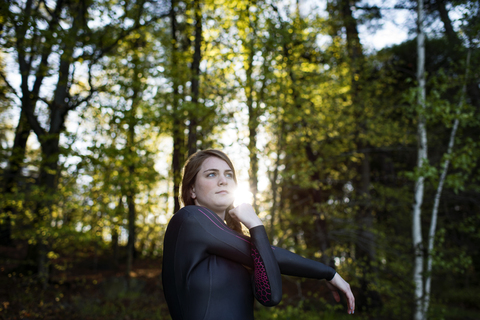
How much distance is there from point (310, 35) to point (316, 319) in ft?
22.3

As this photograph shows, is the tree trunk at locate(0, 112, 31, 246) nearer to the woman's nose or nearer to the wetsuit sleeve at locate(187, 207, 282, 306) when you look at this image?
the woman's nose

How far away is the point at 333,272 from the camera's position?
5.57ft

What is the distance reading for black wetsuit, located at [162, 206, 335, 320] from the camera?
1.46 meters

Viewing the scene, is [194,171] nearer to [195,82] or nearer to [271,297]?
[271,297]

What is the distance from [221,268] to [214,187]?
1.54ft

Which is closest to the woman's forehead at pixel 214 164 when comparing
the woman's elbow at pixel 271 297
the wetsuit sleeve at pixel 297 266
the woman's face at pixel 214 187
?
the woman's face at pixel 214 187

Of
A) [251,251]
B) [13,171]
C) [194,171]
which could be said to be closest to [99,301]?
[13,171]

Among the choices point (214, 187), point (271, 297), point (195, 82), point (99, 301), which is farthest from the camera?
point (99, 301)

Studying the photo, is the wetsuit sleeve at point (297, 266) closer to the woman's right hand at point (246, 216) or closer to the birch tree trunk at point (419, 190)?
the woman's right hand at point (246, 216)

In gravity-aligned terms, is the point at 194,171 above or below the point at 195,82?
below

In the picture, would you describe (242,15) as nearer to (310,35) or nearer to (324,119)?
(310,35)

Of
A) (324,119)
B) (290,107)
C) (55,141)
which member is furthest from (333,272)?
(55,141)

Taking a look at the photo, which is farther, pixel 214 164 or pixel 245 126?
pixel 245 126

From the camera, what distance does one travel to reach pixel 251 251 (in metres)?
1.54
